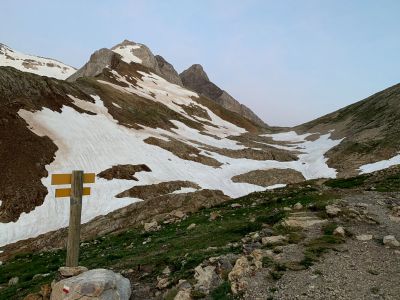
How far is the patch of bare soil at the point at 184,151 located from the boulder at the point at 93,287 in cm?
5293

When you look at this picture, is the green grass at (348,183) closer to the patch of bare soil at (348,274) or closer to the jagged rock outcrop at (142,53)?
the patch of bare soil at (348,274)

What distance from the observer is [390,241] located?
15.0 m

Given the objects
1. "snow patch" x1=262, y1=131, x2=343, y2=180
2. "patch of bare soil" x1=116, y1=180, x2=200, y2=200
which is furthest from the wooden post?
"snow patch" x1=262, y1=131, x2=343, y2=180

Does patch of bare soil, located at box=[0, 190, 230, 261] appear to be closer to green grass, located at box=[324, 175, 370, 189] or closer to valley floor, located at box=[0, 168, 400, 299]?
valley floor, located at box=[0, 168, 400, 299]

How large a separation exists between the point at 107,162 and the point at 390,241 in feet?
149

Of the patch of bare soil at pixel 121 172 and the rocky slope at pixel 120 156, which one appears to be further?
the patch of bare soil at pixel 121 172

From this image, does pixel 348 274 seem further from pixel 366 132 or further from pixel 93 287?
pixel 366 132

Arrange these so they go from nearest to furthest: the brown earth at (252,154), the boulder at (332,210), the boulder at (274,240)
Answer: the boulder at (274,240) → the boulder at (332,210) → the brown earth at (252,154)

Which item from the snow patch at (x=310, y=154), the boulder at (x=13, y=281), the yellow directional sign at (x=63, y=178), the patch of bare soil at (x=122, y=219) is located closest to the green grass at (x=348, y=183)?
the patch of bare soil at (x=122, y=219)

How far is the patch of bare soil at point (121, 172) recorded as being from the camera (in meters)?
51.1

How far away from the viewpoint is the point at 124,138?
66062mm

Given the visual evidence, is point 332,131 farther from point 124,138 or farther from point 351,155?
point 124,138

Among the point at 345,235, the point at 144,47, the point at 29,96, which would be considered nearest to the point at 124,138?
the point at 29,96

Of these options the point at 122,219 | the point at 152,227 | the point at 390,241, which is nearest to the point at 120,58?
the point at 122,219
